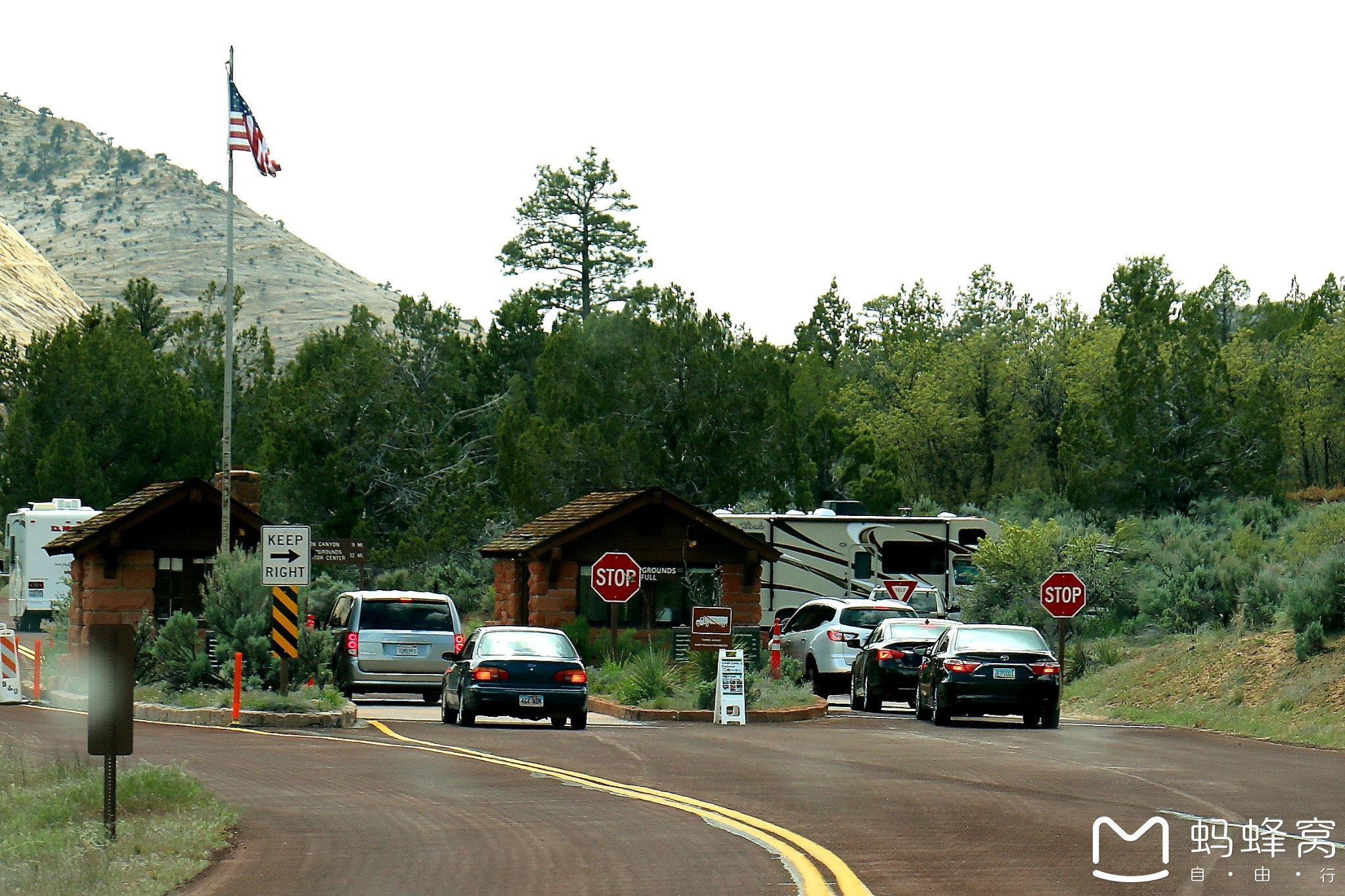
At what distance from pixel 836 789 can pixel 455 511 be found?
3357 centimetres

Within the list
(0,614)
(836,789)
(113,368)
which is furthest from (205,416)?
(836,789)

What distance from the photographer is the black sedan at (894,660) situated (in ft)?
93.0

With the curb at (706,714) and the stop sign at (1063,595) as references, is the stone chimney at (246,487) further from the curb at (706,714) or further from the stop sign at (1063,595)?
the stop sign at (1063,595)

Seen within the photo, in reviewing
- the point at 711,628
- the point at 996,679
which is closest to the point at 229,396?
the point at 711,628

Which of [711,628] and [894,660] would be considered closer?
[894,660]

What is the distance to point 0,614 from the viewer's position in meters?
52.1

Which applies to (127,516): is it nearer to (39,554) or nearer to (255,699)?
(255,699)

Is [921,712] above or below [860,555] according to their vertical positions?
below

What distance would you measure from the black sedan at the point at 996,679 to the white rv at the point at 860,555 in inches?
586

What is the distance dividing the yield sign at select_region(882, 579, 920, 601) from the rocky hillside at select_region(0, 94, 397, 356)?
4369 inches

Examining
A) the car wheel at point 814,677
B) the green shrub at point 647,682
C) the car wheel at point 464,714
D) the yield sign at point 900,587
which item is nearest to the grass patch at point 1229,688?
the car wheel at point 814,677

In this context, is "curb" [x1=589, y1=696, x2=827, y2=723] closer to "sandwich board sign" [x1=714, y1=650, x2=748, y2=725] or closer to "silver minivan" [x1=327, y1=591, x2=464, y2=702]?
"sandwich board sign" [x1=714, y1=650, x2=748, y2=725]

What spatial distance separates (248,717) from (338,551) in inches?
430

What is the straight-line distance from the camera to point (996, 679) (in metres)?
24.5
